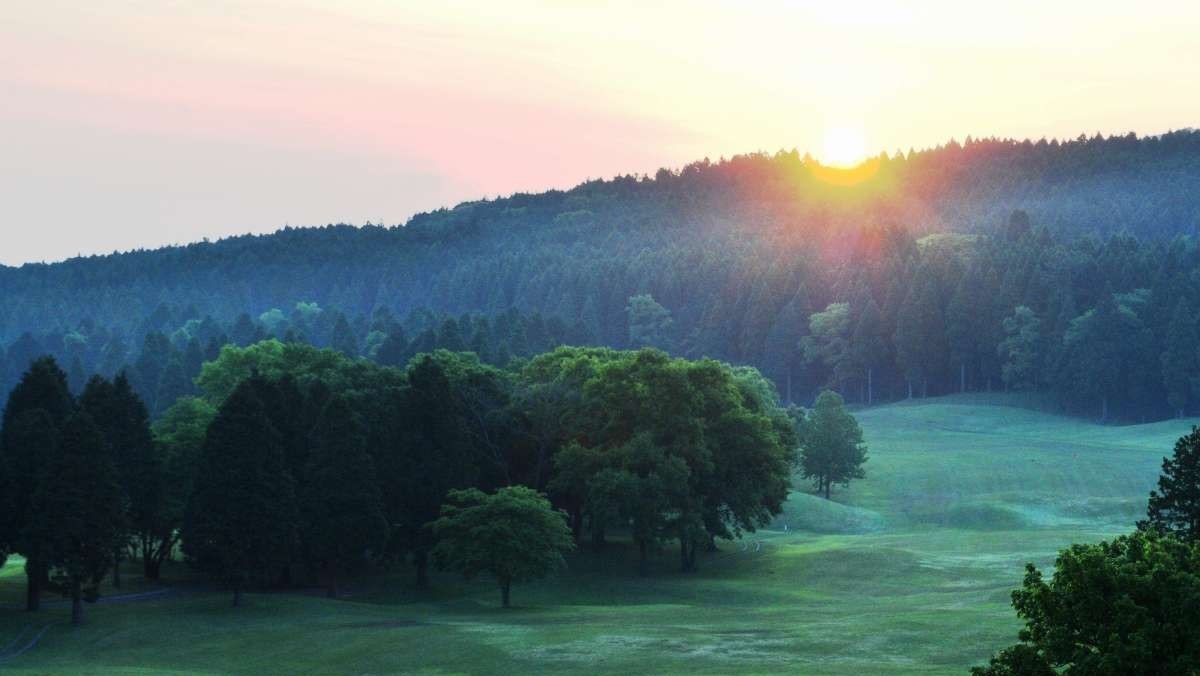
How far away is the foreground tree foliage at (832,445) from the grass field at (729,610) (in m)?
2.68

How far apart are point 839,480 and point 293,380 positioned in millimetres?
55006

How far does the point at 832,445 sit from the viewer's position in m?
128

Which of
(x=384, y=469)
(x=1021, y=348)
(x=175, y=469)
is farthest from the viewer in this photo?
(x=1021, y=348)

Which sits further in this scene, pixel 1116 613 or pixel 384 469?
pixel 384 469

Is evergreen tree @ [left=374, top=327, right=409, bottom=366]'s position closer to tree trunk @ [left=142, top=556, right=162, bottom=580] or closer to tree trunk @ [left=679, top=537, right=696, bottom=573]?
tree trunk @ [left=679, top=537, right=696, bottom=573]

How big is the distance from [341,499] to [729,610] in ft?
73.3

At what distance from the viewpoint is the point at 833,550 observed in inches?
3777

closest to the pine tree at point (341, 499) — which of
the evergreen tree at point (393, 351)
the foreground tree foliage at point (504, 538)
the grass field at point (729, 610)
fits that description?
the grass field at point (729, 610)

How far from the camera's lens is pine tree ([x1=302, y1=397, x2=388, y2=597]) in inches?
3162

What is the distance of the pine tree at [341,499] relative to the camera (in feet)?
263

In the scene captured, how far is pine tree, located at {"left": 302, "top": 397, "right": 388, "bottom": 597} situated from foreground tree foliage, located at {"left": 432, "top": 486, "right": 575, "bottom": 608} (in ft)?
13.0

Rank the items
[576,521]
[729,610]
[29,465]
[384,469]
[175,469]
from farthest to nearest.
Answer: [576,521]
[175,469]
[384,469]
[29,465]
[729,610]

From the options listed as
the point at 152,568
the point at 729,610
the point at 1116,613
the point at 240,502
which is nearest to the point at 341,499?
the point at 240,502

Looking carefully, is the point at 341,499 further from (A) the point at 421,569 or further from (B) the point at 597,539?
(B) the point at 597,539
